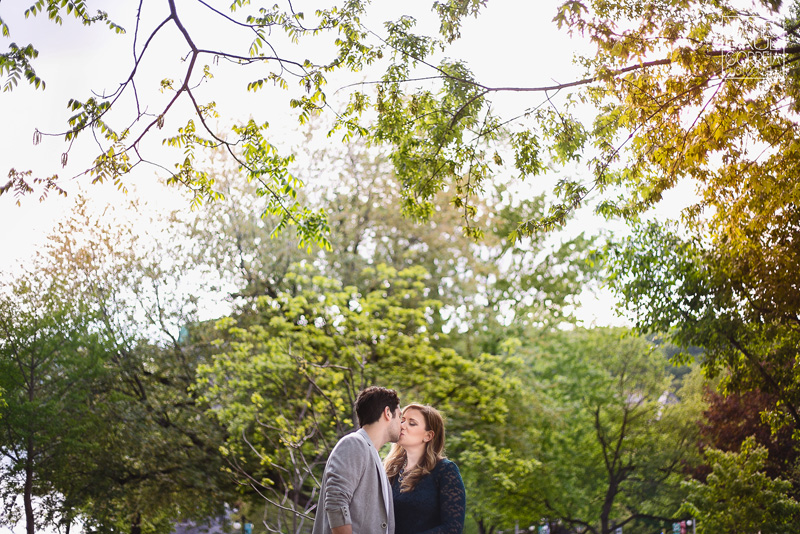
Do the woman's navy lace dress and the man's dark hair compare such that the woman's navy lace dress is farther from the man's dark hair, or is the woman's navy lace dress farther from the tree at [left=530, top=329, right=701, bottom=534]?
the tree at [left=530, top=329, right=701, bottom=534]

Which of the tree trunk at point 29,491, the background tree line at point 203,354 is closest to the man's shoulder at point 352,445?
the background tree line at point 203,354

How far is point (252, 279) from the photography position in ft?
71.0

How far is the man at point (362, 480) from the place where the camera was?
13.8ft

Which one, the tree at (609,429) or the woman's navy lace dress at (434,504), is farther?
the tree at (609,429)

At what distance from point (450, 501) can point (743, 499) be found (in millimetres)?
14157

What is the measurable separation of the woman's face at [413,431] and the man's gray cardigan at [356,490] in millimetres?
405

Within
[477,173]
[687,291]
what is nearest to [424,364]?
[687,291]

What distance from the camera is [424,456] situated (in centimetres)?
480

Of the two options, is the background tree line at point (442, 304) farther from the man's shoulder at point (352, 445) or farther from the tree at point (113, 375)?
the man's shoulder at point (352, 445)

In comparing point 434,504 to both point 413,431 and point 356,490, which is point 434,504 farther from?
point 356,490

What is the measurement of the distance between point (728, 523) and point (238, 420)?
10656 mm

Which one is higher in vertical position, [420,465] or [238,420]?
[238,420]

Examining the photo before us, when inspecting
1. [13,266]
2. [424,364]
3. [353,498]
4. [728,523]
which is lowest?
[728,523]

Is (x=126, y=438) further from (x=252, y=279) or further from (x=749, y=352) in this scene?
(x=749, y=352)
